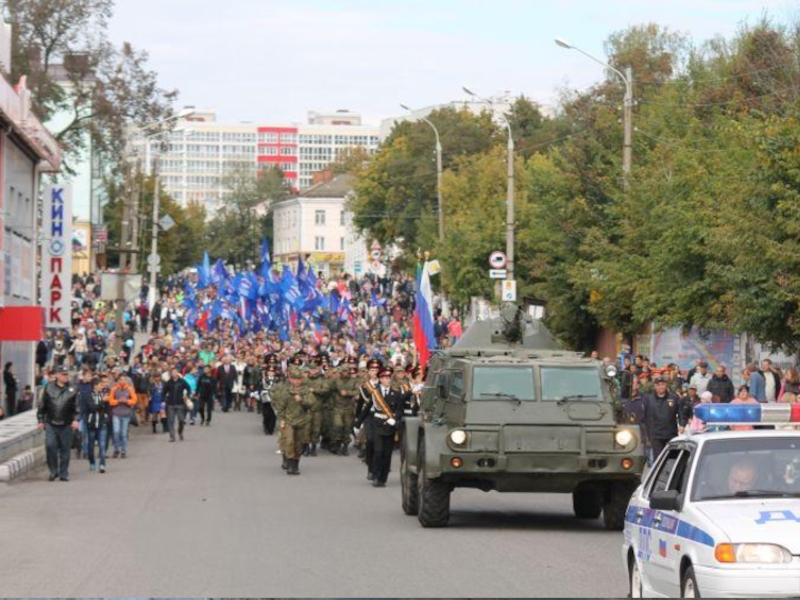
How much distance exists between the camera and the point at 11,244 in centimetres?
4803

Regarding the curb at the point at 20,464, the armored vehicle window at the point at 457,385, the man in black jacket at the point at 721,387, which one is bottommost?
the curb at the point at 20,464

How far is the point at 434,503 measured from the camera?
19.3 metres

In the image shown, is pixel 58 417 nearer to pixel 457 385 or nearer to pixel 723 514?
pixel 457 385

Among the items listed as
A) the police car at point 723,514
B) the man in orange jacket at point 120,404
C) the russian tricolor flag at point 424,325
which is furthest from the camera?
the russian tricolor flag at point 424,325

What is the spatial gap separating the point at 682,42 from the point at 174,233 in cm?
4940

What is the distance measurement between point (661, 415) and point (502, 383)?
817 centimetres

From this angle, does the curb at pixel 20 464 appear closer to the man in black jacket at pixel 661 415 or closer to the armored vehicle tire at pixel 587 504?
the man in black jacket at pixel 661 415

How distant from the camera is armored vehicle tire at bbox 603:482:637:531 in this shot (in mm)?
19562

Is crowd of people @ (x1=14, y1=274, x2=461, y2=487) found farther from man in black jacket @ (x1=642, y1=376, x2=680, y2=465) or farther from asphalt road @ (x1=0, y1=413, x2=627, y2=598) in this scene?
man in black jacket @ (x1=642, y1=376, x2=680, y2=465)

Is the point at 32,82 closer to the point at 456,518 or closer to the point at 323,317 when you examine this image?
the point at 323,317

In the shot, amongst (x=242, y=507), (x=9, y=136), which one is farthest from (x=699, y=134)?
(x=242, y=507)

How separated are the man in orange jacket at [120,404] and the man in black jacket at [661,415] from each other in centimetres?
915

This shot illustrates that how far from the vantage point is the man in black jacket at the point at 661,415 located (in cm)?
2756

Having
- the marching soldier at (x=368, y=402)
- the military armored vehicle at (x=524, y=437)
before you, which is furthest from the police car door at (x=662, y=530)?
the marching soldier at (x=368, y=402)
